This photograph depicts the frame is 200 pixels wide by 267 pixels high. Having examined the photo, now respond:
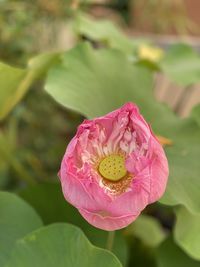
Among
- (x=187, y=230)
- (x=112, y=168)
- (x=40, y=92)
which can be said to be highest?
(x=112, y=168)

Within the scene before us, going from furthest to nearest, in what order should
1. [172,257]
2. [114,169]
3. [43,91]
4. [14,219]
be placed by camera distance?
[43,91], [172,257], [14,219], [114,169]

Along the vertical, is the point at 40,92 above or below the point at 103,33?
below

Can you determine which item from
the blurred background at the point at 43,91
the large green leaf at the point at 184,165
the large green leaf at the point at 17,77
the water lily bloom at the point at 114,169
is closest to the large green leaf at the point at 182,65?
the blurred background at the point at 43,91

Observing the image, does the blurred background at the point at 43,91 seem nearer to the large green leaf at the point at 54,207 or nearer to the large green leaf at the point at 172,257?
the large green leaf at the point at 54,207

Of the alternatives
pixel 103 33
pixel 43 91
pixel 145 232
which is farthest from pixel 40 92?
pixel 145 232

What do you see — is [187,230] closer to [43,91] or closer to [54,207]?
[54,207]

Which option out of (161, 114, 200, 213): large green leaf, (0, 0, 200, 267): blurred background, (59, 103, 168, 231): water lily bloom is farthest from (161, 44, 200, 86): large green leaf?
(59, 103, 168, 231): water lily bloom
